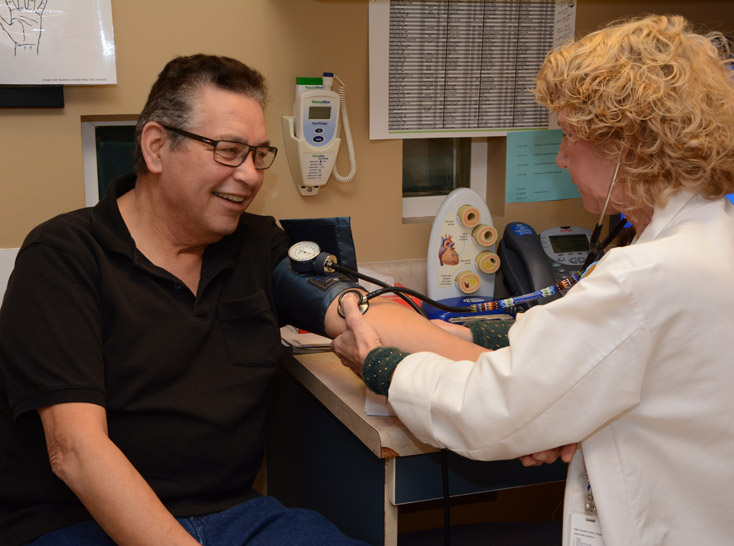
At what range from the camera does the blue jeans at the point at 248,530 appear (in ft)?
4.02

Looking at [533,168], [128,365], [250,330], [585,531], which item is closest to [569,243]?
[533,168]

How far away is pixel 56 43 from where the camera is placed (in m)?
1.67

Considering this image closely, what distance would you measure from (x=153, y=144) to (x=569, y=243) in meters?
1.13

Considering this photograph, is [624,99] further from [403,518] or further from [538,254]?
[403,518]

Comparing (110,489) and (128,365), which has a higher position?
(128,365)

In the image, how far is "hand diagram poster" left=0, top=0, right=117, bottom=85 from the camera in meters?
1.63

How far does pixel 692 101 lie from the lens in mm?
1022

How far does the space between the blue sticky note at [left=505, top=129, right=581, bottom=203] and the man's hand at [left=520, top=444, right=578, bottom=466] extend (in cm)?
116

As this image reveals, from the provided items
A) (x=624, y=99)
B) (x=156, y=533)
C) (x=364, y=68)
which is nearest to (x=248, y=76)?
(x=364, y=68)

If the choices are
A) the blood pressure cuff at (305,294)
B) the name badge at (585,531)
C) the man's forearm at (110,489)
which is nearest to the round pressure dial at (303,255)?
the blood pressure cuff at (305,294)

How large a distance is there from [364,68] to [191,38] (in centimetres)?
44

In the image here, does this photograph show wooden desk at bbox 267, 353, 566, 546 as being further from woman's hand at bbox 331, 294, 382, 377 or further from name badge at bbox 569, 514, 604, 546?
name badge at bbox 569, 514, 604, 546

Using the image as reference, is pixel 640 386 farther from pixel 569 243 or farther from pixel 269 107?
pixel 269 107

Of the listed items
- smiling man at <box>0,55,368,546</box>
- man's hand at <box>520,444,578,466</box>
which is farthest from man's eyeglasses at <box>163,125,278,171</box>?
man's hand at <box>520,444,578,466</box>
